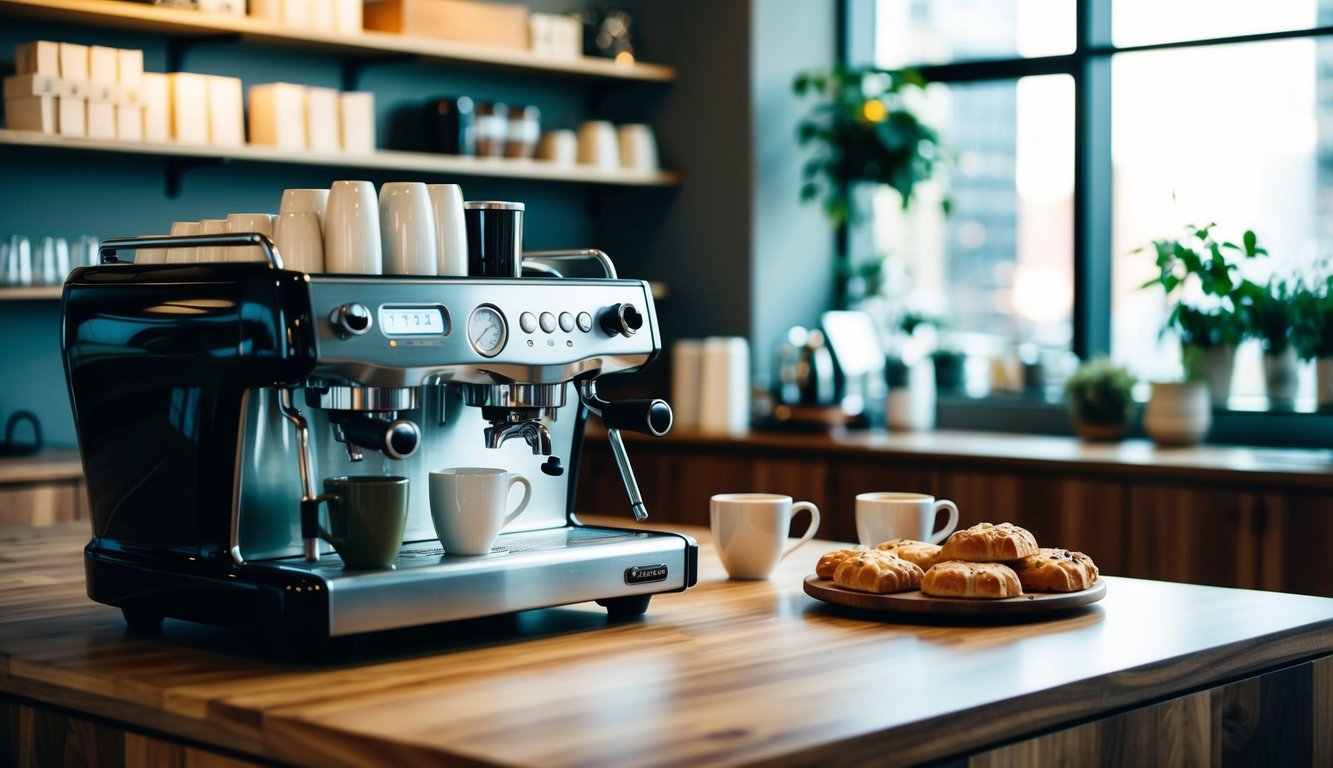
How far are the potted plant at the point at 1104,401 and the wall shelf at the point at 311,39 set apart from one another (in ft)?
5.43

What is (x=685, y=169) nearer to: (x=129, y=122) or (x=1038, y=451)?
(x=1038, y=451)

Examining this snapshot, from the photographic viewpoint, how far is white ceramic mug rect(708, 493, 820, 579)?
1.85 metres

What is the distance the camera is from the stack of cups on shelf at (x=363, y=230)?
60.9 inches

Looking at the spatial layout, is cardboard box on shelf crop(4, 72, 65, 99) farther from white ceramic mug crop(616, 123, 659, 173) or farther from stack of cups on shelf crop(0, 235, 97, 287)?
white ceramic mug crop(616, 123, 659, 173)

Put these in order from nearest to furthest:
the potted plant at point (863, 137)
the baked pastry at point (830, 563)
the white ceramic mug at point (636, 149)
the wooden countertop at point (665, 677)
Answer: the wooden countertop at point (665, 677) → the baked pastry at point (830, 563) → the potted plant at point (863, 137) → the white ceramic mug at point (636, 149)

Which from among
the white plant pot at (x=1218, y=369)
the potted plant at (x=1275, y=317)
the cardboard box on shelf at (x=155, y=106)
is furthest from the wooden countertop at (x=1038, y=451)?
the cardboard box on shelf at (x=155, y=106)

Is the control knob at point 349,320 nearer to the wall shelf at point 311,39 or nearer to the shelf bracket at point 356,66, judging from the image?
the wall shelf at point 311,39

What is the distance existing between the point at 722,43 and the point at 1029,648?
3.54 m

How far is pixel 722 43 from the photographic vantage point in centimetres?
475

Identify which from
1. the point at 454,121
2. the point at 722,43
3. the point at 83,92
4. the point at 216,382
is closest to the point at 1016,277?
the point at 722,43

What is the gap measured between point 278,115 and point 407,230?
250 centimetres

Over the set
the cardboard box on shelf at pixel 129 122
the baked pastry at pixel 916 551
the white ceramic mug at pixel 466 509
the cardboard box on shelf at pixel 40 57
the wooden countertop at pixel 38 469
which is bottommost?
the wooden countertop at pixel 38 469

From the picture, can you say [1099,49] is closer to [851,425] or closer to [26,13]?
[851,425]

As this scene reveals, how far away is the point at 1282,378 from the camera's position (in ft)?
12.8
